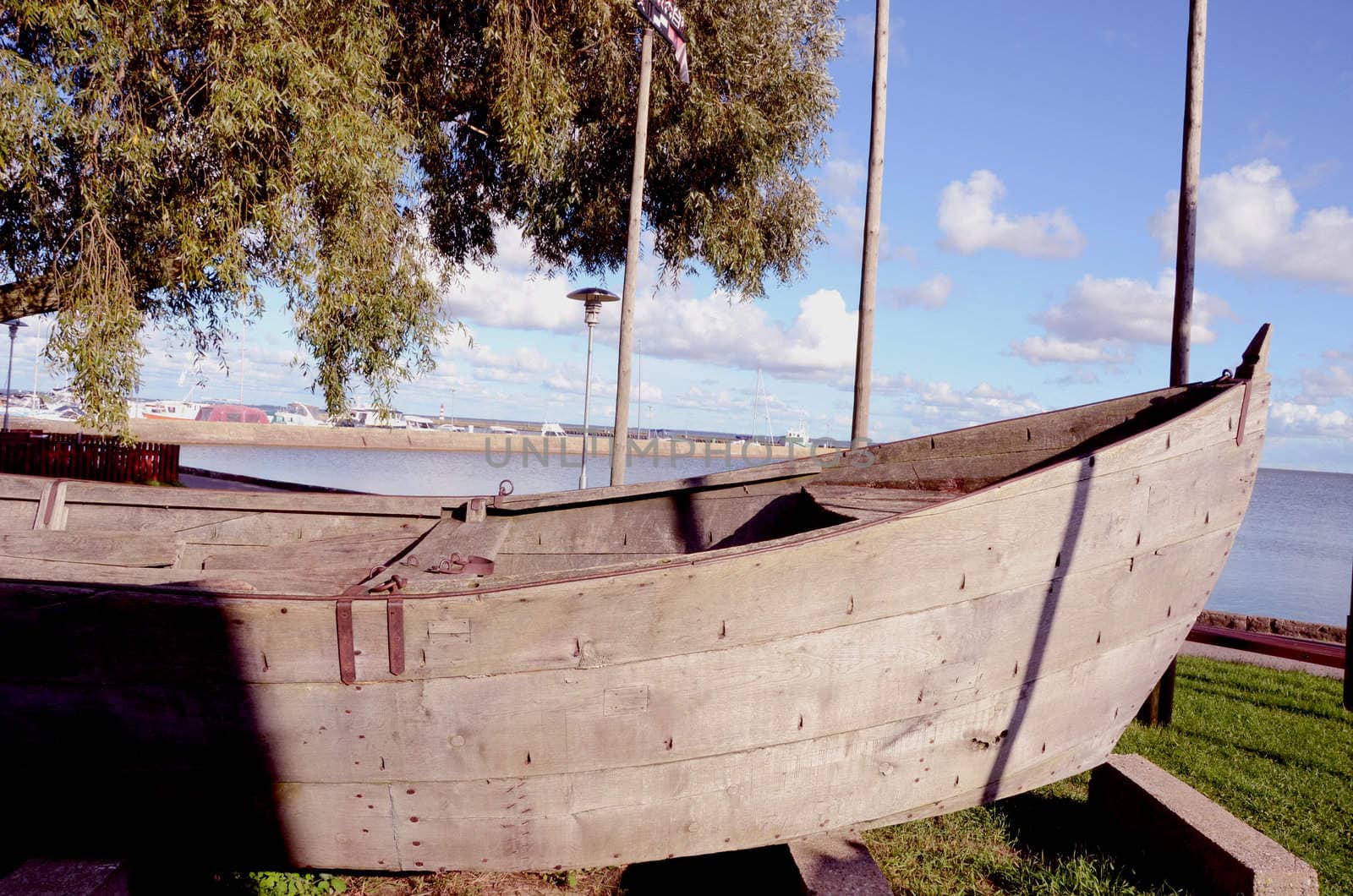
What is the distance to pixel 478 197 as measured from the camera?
13.1 meters

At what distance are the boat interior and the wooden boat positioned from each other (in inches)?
39.2

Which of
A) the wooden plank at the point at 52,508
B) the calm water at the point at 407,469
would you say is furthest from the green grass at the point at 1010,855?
the calm water at the point at 407,469

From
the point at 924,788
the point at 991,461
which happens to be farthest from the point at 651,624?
the point at 991,461

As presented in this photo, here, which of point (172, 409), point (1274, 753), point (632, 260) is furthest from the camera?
point (172, 409)

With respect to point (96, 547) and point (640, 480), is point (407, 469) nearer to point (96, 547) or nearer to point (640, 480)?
point (640, 480)

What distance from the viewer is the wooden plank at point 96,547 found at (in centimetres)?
394

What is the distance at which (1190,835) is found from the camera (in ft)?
9.66

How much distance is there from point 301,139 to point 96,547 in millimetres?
4868

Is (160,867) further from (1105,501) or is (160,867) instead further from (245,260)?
(245,260)

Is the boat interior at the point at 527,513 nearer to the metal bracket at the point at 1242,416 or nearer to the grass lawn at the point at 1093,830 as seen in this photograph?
the metal bracket at the point at 1242,416

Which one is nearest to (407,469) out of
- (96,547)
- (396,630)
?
(96,547)

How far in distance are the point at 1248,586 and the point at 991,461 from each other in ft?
75.2

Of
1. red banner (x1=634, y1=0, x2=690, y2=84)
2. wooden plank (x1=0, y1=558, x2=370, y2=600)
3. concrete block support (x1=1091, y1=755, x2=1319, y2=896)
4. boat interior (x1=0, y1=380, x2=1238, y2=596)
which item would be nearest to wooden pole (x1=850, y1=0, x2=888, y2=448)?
red banner (x1=634, y1=0, x2=690, y2=84)

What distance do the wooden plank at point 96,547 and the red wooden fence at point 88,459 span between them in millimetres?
10386
